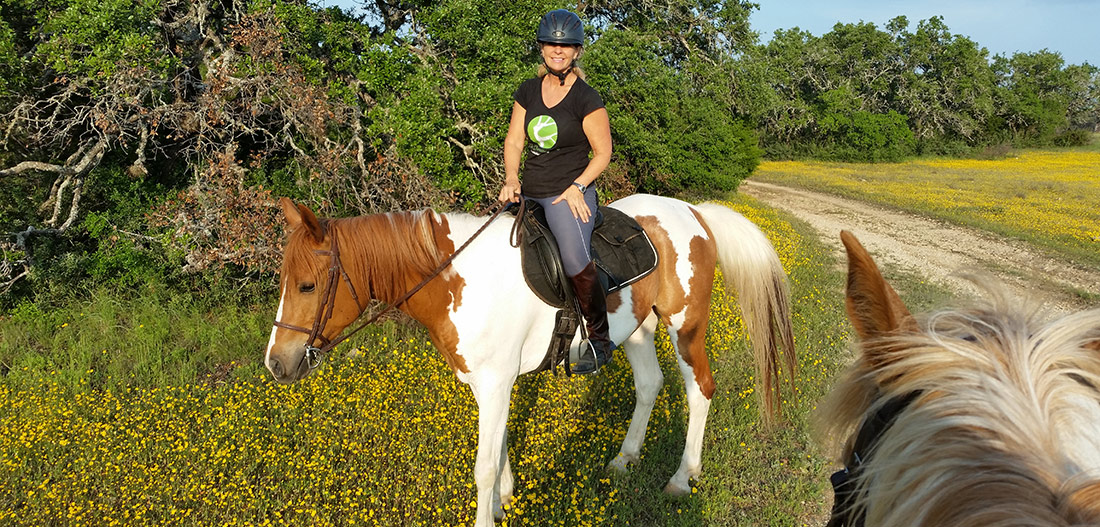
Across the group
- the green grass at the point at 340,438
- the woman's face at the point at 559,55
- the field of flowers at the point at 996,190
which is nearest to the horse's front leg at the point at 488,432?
the green grass at the point at 340,438

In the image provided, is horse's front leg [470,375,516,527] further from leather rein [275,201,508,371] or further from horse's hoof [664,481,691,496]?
horse's hoof [664,481,691,496]

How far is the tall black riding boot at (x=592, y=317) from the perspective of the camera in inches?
142

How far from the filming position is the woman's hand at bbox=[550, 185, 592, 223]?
11.7ft

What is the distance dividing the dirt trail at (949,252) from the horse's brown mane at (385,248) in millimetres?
6266

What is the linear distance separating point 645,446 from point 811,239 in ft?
34.1

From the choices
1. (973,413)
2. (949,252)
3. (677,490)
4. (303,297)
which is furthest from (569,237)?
(949,252)

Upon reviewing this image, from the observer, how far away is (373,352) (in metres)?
6.26

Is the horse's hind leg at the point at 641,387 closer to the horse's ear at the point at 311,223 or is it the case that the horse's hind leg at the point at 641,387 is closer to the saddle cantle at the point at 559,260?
the saddle cantle at the point at 559,260

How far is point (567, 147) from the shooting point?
370 centimetres

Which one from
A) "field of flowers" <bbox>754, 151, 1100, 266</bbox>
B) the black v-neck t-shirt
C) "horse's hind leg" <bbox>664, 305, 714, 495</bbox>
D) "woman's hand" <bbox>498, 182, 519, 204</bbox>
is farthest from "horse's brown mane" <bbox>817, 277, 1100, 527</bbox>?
"field of flowers" <bbox>754, 151, 1100, 266</bbox>

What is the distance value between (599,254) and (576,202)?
538mm

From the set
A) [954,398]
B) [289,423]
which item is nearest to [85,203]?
[289,423]

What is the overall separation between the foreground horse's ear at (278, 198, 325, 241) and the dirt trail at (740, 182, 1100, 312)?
22.6ft

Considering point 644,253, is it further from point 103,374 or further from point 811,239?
point 811,239
